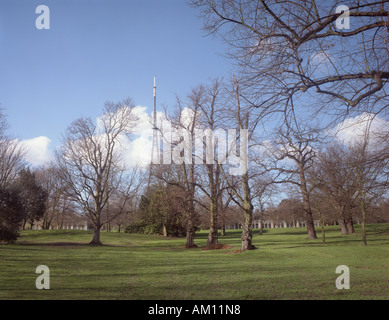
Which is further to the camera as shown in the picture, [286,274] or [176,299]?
[286,274]

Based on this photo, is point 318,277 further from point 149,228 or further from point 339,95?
point 149,228

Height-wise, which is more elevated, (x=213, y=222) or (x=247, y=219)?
(x=247, y=219)

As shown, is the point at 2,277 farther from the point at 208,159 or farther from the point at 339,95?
the point at 208,159

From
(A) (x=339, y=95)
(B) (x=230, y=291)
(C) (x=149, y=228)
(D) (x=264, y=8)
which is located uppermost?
(D) (x=264, y=8)

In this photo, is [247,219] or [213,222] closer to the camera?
[247,219]

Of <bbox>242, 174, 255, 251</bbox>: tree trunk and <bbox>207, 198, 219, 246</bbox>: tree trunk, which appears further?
<bbox>207, 198, 219, 246</bbox>: tree trunk

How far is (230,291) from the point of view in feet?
24.6

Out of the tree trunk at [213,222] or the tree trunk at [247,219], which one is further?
the tree trunk at [213,222]
